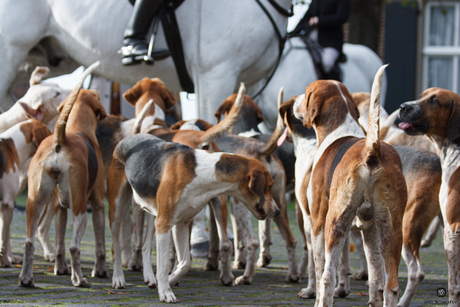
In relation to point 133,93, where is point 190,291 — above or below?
below

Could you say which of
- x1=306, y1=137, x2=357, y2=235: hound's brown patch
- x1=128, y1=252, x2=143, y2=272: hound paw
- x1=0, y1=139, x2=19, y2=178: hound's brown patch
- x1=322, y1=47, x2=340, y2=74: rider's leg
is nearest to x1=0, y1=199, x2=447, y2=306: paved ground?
x1=128, y1=252, x2=143, y2=272: hound paw

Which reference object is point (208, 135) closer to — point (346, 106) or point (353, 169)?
point (346, 106)

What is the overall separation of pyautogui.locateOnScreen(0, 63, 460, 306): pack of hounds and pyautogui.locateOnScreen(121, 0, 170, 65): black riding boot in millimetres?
744

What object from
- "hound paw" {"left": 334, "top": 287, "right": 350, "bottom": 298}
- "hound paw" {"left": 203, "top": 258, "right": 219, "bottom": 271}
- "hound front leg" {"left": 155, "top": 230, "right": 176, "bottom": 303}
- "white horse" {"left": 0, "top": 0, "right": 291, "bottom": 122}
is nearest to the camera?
"hound front leg" {"left": 155, "top": 230, "right": 176, "bottom": 303}

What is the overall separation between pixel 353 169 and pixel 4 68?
512 centimetres

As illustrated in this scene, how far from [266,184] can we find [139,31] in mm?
3037

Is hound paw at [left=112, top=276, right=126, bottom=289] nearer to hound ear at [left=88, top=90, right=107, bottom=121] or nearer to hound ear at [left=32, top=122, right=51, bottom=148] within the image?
hound ear at [left=32, top=122, right=51, bottom=148]

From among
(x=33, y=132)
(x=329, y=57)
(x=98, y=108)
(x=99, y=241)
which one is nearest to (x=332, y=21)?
(x=329, y=57)

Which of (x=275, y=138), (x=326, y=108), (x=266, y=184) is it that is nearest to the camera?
(x=326, y=108)

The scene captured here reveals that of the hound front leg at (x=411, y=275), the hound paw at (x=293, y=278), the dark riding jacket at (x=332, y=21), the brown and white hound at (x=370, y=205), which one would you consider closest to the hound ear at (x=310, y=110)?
the brown and white hound at (x=370, y=205)

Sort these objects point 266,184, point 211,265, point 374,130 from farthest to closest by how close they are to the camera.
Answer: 1. point 211,265
2. point 266,184
3. point 374,130

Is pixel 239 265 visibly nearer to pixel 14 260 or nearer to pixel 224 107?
pixel 224 107

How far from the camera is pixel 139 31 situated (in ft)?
22.9

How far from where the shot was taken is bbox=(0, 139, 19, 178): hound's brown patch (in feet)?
18.4
